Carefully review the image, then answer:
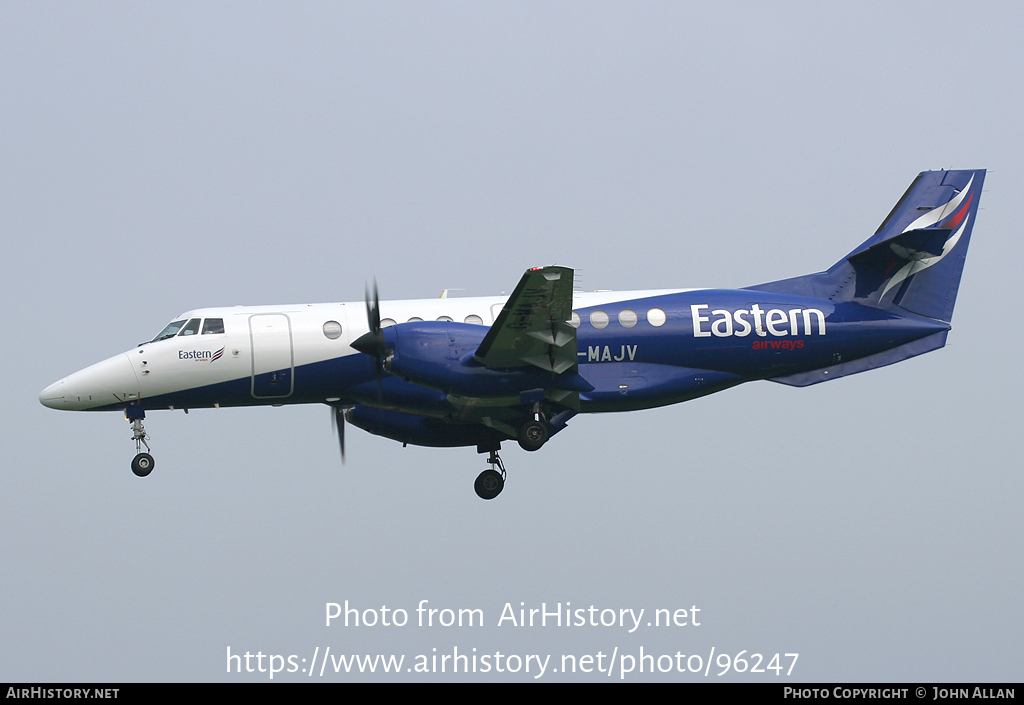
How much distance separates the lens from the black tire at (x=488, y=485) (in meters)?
22.8

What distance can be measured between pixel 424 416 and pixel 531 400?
2625 mm

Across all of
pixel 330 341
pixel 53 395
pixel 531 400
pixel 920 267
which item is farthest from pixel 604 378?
pixel 53 395

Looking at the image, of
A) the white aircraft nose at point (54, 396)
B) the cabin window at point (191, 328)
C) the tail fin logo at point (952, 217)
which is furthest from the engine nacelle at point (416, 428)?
the tail fin logo at point (952, 217)

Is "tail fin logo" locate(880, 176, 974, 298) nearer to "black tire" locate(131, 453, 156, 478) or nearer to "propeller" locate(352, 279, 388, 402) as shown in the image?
"propeller" locate(352, 279, 388, 402)

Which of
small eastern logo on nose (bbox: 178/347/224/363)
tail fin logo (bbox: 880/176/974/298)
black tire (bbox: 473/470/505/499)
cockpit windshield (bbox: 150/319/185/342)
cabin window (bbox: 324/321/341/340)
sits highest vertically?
tail fin logo (bbox: 880/176/974/298)

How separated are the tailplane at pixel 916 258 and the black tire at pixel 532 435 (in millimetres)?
5648

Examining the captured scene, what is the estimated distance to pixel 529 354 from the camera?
20.2 m

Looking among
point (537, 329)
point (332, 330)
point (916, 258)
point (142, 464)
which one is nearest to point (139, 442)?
point (142, 464)

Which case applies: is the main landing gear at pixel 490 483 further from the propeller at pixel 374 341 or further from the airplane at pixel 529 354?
the propeller at pixel 374 341

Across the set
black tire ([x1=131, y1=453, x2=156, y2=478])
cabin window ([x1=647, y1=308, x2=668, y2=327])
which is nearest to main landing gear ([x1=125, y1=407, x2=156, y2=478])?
black tire ([x1=131, y1=453, x2=156, y2=478])

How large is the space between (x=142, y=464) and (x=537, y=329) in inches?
321

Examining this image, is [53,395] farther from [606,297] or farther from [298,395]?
[606,297]

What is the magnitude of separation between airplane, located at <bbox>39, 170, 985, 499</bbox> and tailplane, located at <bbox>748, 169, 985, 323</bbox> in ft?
0.12

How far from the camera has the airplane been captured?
68.2 feet
